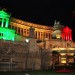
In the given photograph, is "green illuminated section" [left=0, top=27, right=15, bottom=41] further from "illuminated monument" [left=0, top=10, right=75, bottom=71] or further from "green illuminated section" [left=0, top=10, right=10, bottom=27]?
"green illuminated section" [left=0, top=10, right=10, bottom=27]

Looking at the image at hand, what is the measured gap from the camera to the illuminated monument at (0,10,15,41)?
89.4 m

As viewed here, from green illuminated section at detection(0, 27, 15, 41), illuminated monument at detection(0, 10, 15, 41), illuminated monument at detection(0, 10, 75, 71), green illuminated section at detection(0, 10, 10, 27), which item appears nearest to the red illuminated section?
illuminated monument at detection(0, 10, 75, 71)

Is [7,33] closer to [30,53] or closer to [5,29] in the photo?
[5,29]

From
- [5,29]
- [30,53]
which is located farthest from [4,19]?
[30,53]

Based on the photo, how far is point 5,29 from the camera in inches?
3543

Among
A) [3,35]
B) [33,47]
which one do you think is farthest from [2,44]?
[3,35]

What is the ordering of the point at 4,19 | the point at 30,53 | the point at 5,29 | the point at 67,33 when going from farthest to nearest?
the point at 67,33, the point at 4,19, the point at 5,29, the point at 30,53

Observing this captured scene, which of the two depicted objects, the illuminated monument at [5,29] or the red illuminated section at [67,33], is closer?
the illuminated monument at [5,29]

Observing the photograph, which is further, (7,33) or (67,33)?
(67,33)

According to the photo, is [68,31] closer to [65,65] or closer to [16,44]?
[65,65]

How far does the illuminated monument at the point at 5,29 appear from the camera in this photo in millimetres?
89438

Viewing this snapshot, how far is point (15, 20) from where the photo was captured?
338 ft

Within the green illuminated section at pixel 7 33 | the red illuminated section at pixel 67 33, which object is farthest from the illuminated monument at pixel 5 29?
the red illuminated section at pixel 67 33

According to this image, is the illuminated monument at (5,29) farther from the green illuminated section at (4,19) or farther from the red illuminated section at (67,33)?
the red illuminated section at (67,33)
